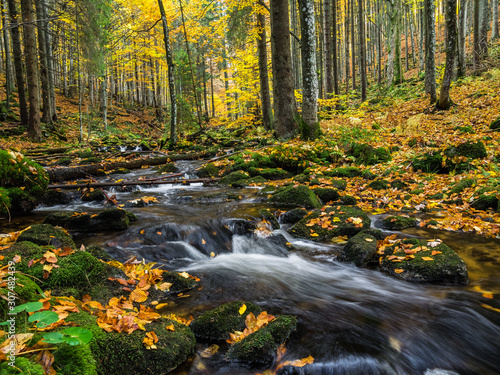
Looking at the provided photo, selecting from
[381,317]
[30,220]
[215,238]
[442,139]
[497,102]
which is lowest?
[381,317]

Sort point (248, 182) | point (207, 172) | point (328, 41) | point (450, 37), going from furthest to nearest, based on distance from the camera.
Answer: point (328, 41)
point (450, 37)
point (207, 172)
point (248, 182)

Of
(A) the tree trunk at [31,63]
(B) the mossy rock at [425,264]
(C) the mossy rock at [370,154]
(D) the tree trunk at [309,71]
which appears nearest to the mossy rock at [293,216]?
(B) the mossy rock at [425,264]

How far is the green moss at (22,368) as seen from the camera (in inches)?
52.1

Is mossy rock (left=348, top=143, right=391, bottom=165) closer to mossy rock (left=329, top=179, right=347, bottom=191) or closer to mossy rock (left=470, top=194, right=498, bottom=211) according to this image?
mossy rock (left=329, top=179, right=347, bottom=191)

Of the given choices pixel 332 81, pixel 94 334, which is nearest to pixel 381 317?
pixel 94 334

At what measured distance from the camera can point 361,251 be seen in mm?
4082

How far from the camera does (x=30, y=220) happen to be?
17.9 feet

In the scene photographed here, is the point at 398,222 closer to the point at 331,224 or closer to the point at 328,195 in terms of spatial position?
the point at 331,224

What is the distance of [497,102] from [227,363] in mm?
13136

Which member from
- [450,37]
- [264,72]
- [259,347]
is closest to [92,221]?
[259,347]

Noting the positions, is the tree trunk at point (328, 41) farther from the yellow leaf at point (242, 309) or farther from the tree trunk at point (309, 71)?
the yellow leaf at point (242, 309)

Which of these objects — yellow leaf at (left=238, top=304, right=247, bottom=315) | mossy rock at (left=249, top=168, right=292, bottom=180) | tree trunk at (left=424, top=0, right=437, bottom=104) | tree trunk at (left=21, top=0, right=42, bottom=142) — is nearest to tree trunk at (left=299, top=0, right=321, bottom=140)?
mossy rock at (left=249, top=168, right=292, bottom=180)

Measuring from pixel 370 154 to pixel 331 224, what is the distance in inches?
189

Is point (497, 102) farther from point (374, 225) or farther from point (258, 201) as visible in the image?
point (258, 201)
